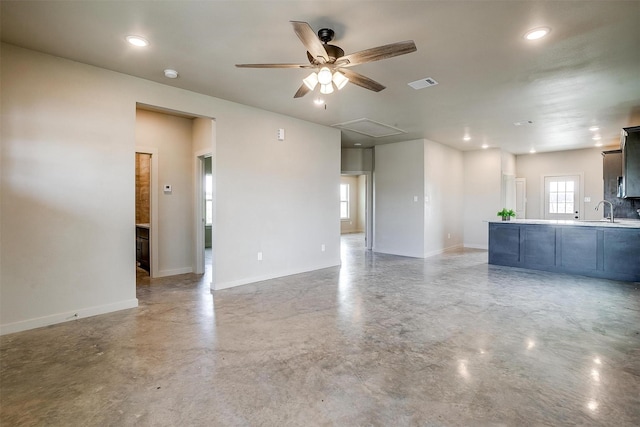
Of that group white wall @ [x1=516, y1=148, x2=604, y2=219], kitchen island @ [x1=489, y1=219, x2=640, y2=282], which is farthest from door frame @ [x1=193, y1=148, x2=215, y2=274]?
white wall @ [x1=516, y1=148, x2=604, y2=219]

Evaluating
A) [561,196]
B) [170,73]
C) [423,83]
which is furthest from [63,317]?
[561,196]

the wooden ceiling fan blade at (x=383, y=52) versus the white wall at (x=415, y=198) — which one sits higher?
the wooden ceiling fan blade at (x=383, y=52)

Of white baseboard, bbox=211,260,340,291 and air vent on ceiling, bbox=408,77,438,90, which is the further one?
white baseboard, bbox=211,260,340,291

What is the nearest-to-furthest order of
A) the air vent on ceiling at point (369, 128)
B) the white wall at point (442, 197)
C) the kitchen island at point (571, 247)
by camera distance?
the kitchen island at point (571, 247), the air vent on ceiling at point (369, 128), the white wall at point (442, 197)

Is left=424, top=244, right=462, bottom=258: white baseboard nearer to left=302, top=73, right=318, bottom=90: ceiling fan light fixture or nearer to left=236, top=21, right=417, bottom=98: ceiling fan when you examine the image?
left=236, top=21, right=417, bottom=98: ceiling fan

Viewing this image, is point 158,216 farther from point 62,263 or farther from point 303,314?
point 303,314

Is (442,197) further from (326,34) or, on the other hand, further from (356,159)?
(326,34)

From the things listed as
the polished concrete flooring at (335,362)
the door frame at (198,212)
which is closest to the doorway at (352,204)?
the door frame at (198,212)

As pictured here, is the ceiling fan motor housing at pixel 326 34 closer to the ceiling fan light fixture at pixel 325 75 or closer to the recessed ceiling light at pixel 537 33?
the ceiling fan light fixture at pixel 325 75

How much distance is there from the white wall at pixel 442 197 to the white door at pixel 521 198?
1.95 meters

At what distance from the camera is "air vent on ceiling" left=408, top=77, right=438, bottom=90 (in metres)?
3.83

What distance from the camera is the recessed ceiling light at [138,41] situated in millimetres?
2887

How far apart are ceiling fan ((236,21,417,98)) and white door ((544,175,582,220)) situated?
862 centimetres

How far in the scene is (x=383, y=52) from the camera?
7.86ft
